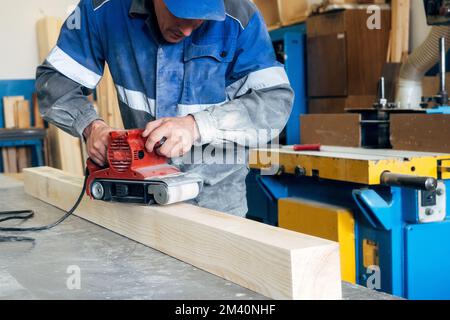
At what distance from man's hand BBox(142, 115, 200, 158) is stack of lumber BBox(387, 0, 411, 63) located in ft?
8.71

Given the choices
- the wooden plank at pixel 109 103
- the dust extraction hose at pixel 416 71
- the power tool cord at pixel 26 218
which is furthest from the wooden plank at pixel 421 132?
the wooden plank at pixel 109 103

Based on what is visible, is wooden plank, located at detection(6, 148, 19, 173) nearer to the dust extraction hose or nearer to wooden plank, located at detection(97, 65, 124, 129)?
wooden plank, located at detection(97, 65, 124, 129)

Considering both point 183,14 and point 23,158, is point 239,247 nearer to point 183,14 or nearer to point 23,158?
point 183,14

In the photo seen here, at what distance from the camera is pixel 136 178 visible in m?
1.54

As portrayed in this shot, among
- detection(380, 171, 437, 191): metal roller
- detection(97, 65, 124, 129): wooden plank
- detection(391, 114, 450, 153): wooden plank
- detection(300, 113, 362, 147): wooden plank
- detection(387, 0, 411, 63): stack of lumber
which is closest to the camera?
detection(380, 171, 437, 191): metal roller

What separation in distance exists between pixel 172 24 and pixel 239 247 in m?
0.76

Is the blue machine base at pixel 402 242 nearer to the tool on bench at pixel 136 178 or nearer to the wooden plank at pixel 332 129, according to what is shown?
the wooden plank at pixel 332 129

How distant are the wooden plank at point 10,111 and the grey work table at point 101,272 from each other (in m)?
3.96

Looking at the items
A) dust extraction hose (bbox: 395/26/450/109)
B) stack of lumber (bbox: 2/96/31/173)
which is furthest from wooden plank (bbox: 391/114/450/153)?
stack of lumber (bbox: 2/96/31/173)

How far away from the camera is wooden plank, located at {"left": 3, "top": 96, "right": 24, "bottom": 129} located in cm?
529

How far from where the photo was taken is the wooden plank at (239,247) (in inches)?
41.8

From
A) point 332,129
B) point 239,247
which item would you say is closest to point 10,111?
point 332,129
